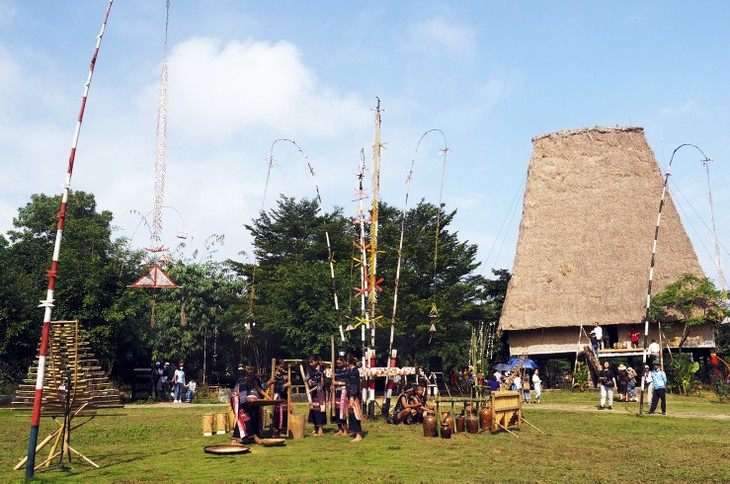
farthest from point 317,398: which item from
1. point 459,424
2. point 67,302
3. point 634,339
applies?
point 634,339

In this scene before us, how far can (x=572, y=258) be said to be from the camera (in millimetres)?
41844

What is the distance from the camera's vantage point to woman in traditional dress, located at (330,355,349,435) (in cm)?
1692

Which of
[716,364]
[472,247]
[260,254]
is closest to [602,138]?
[472,247]

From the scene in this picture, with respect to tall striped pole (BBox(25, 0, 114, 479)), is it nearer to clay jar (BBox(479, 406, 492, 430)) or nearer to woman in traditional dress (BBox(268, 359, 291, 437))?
woman in traditional dress (BBox(268, 359, 291, 437))

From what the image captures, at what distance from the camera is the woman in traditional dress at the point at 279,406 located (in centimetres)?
1649

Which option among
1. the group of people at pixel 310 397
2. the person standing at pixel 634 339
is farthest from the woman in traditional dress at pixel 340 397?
the person standing at pixel 634 339

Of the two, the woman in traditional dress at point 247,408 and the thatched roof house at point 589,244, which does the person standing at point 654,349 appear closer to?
the thatched roof house at point 589,244

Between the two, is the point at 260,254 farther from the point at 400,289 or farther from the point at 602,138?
the point at 602,138

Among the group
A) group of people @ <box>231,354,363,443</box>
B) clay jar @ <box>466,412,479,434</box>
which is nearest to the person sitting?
clay jar @ <box>466,412,479,434</box>

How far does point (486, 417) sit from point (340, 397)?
3.94 metres

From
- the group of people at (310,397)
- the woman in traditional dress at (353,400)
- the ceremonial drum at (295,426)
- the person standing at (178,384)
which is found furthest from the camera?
the person standing at (178,384)

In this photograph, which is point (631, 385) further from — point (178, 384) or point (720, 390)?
point (178, 384)

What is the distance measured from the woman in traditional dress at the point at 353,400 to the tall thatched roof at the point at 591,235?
25.4 meters

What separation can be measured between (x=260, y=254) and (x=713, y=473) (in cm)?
4777
